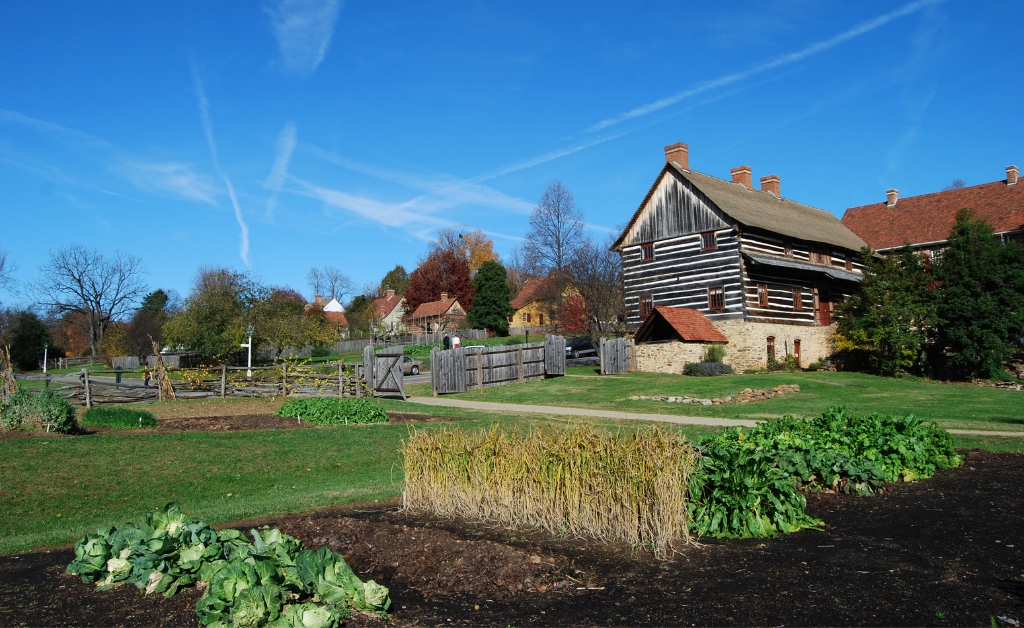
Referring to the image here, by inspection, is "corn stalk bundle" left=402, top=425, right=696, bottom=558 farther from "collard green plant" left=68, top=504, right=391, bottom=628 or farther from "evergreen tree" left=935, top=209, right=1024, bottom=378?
"evergreen tree" left=935, top=209, right=1024, bottom=378

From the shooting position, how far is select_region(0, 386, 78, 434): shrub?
13.2 metres

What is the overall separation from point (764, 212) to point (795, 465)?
31.3m

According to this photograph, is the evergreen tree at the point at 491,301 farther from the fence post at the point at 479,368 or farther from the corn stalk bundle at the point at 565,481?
the corn stalk bundle at the point at 565,481

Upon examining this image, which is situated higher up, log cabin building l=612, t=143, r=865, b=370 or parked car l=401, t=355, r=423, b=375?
log cabin building l=612, t=143, r=865, b=370

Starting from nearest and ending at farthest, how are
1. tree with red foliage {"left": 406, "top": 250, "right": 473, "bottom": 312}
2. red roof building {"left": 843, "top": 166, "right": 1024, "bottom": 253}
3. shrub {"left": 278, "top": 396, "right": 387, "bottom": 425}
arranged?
shrub {"left": 278, "top": 396, "right": 387, "bottom": 425}
red roof building {"left": 843, "top": 166, "right": 1024, "bottom": 253}
tree with red foliage {"left": 406, "top": 250, "right": 473, "bottom": 312}

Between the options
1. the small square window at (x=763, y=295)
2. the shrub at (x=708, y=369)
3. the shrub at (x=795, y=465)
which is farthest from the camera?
the small square window at (x=763, y=295)

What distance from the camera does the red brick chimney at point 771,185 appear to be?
4219cm

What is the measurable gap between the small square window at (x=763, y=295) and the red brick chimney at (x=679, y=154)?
709cm

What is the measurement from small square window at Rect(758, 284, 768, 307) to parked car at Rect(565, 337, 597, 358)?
45.9 ft

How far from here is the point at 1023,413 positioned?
1773 cm

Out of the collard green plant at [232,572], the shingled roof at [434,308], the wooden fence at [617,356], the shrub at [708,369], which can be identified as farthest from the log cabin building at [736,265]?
the shingled roof at [434,308]

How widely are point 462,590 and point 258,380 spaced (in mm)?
21096

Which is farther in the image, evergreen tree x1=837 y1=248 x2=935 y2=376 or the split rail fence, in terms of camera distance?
evergreen tree x1=837 y1=248 x2=935 y2=376

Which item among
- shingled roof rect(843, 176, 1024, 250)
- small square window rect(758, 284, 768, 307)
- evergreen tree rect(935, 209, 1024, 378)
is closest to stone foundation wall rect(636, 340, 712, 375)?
small square window rect(758, 284, 768, 307)
